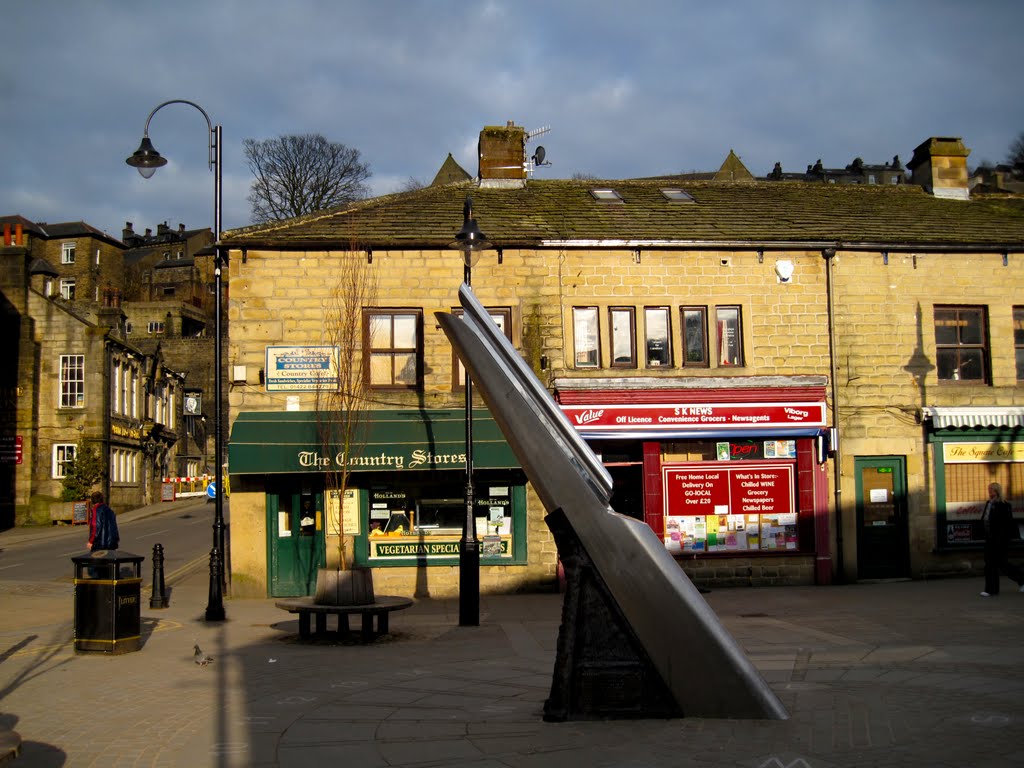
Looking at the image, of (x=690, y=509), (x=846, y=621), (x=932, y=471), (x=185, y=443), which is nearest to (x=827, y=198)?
(x=932, y=471)

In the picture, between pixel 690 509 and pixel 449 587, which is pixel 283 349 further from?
pixel 690 509

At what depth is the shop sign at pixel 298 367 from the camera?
18.9m

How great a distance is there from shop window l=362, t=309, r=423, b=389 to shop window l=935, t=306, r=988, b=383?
10.5 meters

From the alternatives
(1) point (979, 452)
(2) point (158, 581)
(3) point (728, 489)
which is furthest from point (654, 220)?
(2) point (158, 581)

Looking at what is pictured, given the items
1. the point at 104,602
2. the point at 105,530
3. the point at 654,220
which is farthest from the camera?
the point at 654,220

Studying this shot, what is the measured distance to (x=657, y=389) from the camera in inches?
752

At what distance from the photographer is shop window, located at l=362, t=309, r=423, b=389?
19344mm

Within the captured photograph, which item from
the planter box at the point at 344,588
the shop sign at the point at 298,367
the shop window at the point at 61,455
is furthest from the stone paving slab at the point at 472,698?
the shop window at the point at 61,455

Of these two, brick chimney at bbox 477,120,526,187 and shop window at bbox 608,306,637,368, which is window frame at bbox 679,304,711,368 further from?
brick chimney at bbox 477,120,526,187

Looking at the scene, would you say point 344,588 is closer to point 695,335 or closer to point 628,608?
point 628,608

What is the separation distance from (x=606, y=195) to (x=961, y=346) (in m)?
8.33

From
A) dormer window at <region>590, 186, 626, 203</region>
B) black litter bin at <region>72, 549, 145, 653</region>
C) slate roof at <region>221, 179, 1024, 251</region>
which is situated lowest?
black litter bin at <region>72, 549, 145, 653</region>

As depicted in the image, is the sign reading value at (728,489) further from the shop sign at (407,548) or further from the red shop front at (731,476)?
the shop sign at (407,548)

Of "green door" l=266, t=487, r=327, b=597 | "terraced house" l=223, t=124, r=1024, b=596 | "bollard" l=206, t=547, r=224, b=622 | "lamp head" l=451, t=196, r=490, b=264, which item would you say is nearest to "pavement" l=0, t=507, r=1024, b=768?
"bollard" l=206, t=547, r=224, b=622
